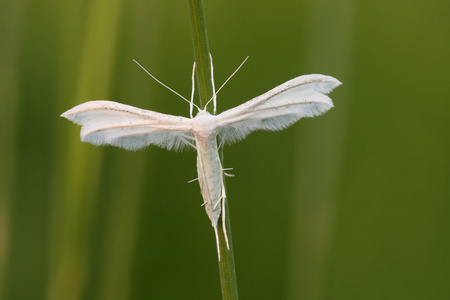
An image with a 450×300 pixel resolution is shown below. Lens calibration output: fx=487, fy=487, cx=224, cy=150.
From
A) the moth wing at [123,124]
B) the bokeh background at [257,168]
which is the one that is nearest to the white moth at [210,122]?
the moth wing at [123,124]

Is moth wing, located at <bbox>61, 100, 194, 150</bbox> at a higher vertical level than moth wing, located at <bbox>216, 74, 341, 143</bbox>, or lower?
lower

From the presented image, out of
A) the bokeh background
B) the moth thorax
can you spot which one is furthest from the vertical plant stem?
the bokeh background

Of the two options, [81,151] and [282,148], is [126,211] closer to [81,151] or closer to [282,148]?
[81,151]

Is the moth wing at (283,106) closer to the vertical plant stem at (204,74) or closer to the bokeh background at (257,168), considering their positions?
the vertical plant stem at (204,74)

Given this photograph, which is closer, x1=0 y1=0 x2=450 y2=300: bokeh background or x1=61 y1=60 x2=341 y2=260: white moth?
x1=61 y1=60 x2=341 y2=260: white moth

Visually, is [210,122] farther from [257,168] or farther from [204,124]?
[257,168]

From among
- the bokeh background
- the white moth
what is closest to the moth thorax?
the white moth

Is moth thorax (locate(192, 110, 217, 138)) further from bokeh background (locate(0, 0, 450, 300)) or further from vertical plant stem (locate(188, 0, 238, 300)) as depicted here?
bokeh background (locate(0, 0, 450, 300))
